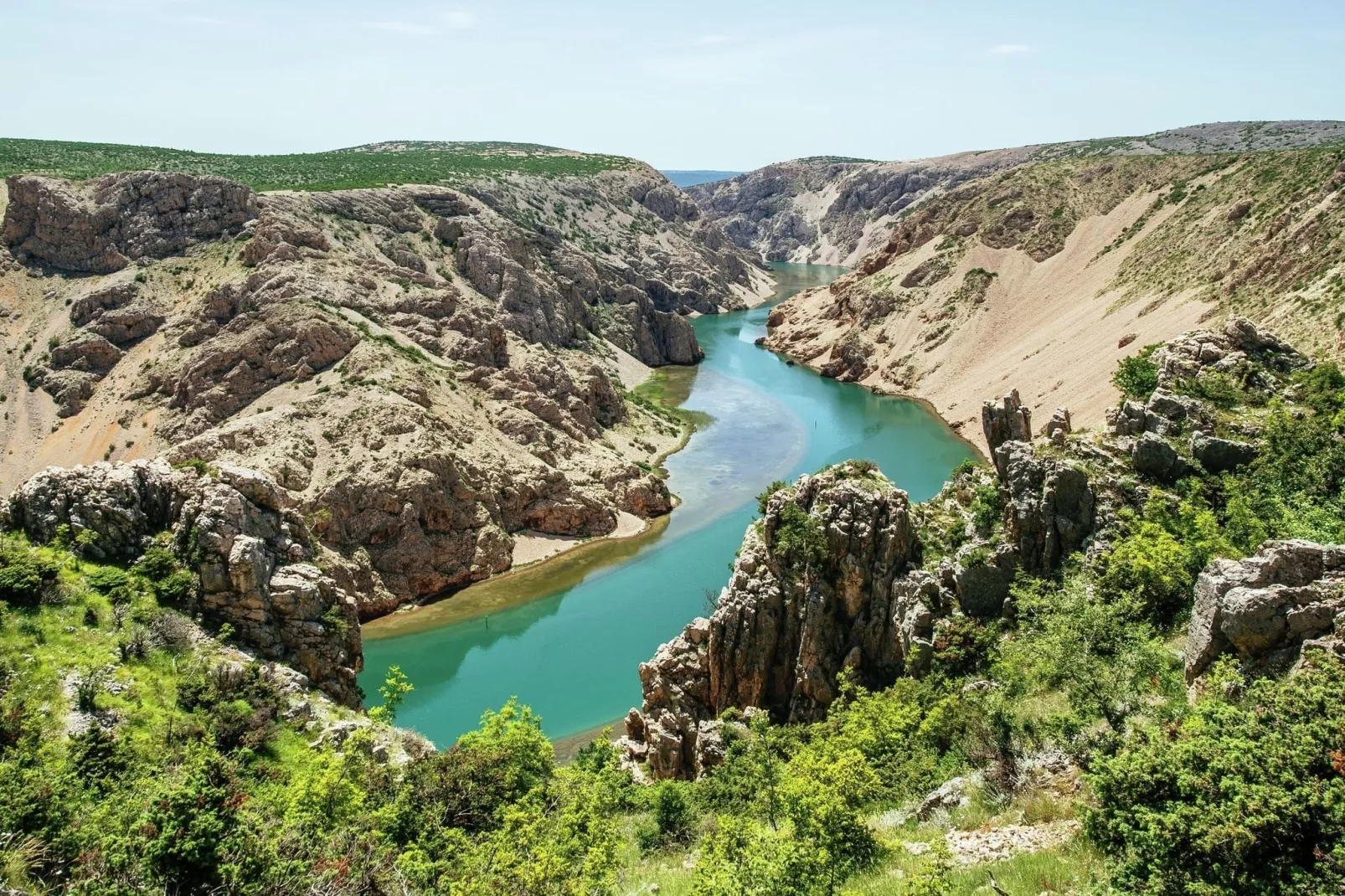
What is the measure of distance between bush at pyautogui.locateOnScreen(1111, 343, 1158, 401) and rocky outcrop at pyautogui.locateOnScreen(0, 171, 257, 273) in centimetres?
7112

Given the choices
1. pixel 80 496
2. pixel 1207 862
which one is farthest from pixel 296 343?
Result: pixel 1207 862

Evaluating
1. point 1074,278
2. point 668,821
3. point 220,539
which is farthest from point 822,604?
point 1074,278

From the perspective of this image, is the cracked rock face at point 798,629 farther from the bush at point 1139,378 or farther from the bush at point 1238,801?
the bush at point 1238,801

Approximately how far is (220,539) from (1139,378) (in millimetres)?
37924

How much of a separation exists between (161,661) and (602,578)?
31154 mm

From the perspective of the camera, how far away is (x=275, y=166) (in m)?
136

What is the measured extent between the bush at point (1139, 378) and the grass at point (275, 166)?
83.6 metres

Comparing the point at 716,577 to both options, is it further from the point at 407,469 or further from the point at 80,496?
the point at 80,496

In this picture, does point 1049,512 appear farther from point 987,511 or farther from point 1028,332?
point 1028,332

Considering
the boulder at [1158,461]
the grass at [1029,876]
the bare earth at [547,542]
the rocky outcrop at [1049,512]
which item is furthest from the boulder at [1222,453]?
the bare earth at [547,542]

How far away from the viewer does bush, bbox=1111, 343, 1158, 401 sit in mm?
37344

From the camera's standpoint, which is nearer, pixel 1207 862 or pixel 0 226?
pixel 1207 862

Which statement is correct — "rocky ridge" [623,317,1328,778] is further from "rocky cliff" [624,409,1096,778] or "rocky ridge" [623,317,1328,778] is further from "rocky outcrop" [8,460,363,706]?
"rocky outcrop" [8,460,363,706]

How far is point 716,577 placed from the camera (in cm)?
5522
